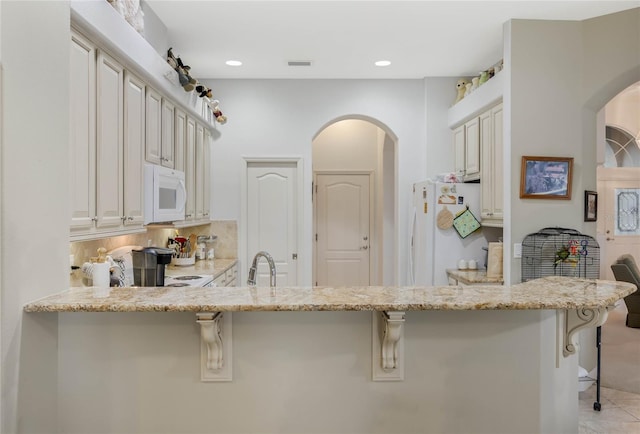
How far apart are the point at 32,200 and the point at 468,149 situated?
378 cm

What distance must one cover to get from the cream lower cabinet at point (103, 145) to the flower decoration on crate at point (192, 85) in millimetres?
728

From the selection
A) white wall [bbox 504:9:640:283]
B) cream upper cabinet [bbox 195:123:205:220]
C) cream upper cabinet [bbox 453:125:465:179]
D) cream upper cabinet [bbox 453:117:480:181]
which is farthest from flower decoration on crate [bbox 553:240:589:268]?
cream upper cabinet [bbox 195:123:205:220]

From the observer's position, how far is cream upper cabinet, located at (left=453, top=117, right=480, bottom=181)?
13.5 feet

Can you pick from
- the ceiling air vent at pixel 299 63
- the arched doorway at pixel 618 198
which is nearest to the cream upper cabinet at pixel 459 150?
the ceiling air vent at pixel 299 63

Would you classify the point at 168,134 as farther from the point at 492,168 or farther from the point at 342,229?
the point at 342,229

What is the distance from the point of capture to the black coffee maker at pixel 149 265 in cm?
270

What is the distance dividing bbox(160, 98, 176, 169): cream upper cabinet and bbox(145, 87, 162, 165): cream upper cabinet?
0.07 metres

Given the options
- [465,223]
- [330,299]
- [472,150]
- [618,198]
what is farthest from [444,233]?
[618,198]

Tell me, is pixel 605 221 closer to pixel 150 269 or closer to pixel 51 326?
pixel 150 269

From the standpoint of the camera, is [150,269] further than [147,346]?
Yes

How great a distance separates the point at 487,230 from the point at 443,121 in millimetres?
1303

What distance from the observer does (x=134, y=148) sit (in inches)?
107

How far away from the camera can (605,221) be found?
22.8 feet

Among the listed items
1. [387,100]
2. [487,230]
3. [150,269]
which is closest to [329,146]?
[387,100]
